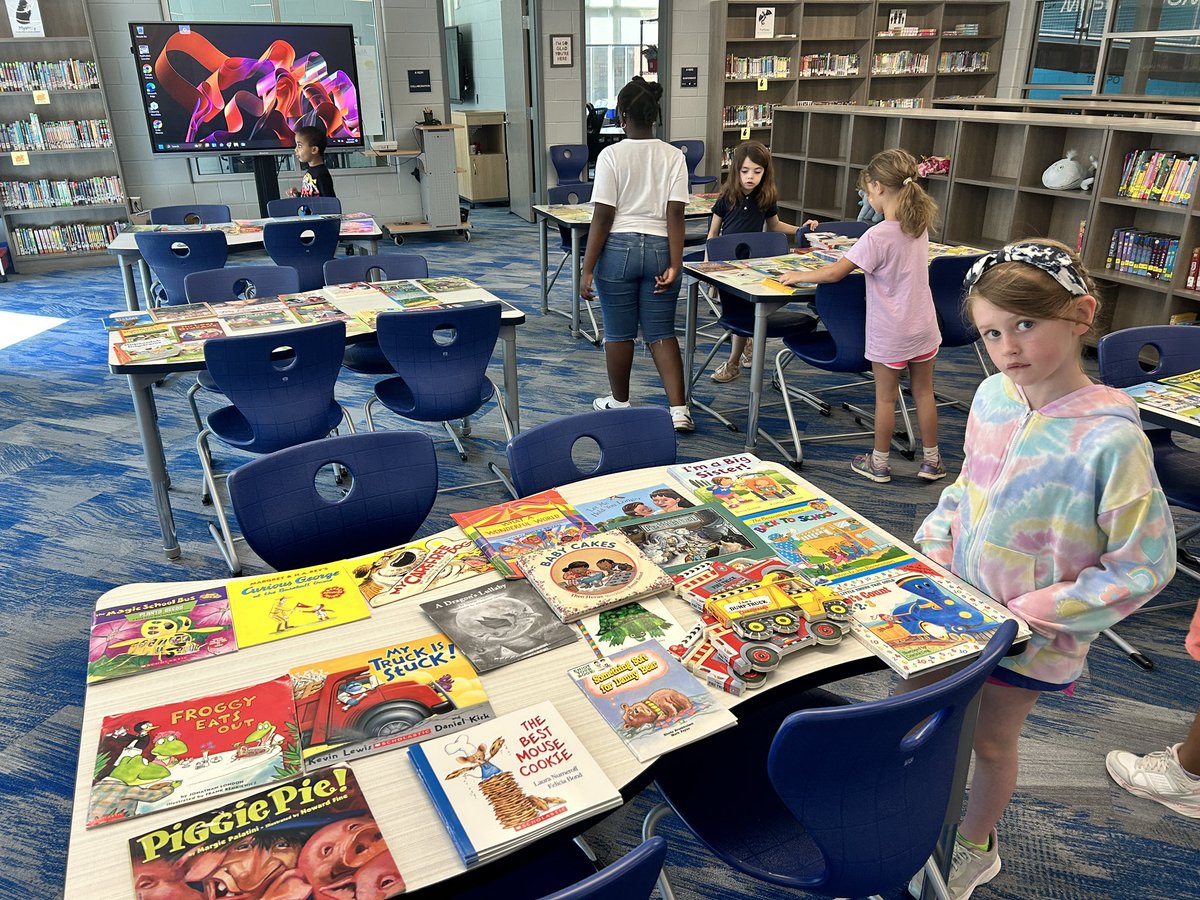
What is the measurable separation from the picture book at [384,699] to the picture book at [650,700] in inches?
7.2

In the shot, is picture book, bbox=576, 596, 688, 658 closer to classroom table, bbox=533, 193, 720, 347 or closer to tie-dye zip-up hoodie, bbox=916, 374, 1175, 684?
tie-dye zip-up hoodie, bbox=916, 374, 1175, 684

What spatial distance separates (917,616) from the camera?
156 cm

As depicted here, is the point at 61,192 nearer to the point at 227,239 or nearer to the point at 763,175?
the point at 227,239

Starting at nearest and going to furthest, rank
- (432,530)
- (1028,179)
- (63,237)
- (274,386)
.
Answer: (274,386)
(432,530)
(1028,179)
(63,237)

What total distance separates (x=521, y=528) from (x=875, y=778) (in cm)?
87

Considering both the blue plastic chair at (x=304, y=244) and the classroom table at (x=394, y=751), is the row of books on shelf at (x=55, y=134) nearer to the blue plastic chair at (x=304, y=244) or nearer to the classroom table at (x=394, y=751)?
the blue plastic chair at (x=304, y=244)

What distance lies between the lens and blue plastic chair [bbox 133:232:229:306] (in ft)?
15.3

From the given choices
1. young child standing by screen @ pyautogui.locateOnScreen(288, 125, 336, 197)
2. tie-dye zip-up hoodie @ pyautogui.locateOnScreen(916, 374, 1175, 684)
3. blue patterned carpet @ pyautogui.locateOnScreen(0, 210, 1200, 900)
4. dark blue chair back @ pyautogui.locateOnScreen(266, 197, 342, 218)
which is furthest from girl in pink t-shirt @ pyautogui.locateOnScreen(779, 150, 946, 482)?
young child standing by screen @ pyautogui.locateOnScreen(288, 125, 336, 197)

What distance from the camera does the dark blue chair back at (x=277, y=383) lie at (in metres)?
2.90

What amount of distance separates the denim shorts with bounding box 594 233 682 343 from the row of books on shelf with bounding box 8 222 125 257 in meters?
6.17

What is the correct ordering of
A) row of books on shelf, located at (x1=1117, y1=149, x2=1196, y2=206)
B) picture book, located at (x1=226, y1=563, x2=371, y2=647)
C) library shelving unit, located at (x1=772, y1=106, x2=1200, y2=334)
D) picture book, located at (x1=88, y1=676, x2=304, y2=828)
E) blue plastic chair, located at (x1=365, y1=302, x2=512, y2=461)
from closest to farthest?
picture book, located at (x1=88, y1=676, x2=304, y2=828)
picture book, located at (x1=226, y1=563, x2=371, y2=647)
blue plastic chair, located at (x1=365, y1=302, x2=512, y2=461)
row of books on shelf, located at (x1=1117, y1=149, x2=1196, y2=206)
library shelving unit, located at (x1=772, y1=106, x2=1200, y2=334)

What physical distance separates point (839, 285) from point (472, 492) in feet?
6.00

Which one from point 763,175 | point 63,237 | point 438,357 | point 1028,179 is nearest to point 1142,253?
point 1028,179

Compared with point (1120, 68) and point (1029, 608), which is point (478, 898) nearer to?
point (1029, 608)
